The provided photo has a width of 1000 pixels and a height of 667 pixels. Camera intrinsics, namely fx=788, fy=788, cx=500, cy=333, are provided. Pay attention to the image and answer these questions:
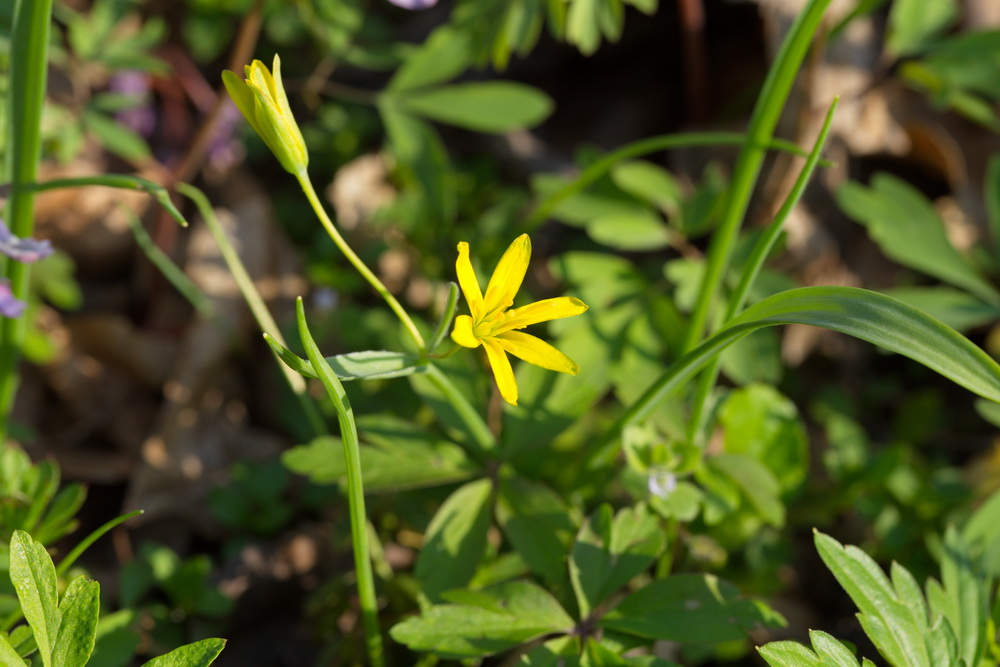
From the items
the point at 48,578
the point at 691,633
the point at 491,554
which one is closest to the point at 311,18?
the point at 491,554

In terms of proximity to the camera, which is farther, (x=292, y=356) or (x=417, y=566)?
(x=417, y=566)

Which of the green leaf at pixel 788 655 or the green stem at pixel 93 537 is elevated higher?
the green leaf at pixel 788 655

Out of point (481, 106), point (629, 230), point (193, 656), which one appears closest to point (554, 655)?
point (193, 656)

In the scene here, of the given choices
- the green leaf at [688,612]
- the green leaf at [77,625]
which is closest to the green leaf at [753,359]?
the green leaf at [688,612]

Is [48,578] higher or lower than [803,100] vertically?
lower

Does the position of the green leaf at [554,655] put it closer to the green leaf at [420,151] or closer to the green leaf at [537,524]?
the green leaf at [537,524]

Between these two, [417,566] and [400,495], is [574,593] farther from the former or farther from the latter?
[400,495]

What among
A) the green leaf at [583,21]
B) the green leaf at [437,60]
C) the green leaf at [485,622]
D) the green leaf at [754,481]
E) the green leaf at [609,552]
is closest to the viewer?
the green leaf at [485,622]

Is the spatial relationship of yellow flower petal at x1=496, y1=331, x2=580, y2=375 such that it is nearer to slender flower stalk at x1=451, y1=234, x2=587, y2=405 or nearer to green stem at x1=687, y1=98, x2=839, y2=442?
slender flower stalk at x1=451, y1=234, x2=587, y2=405
